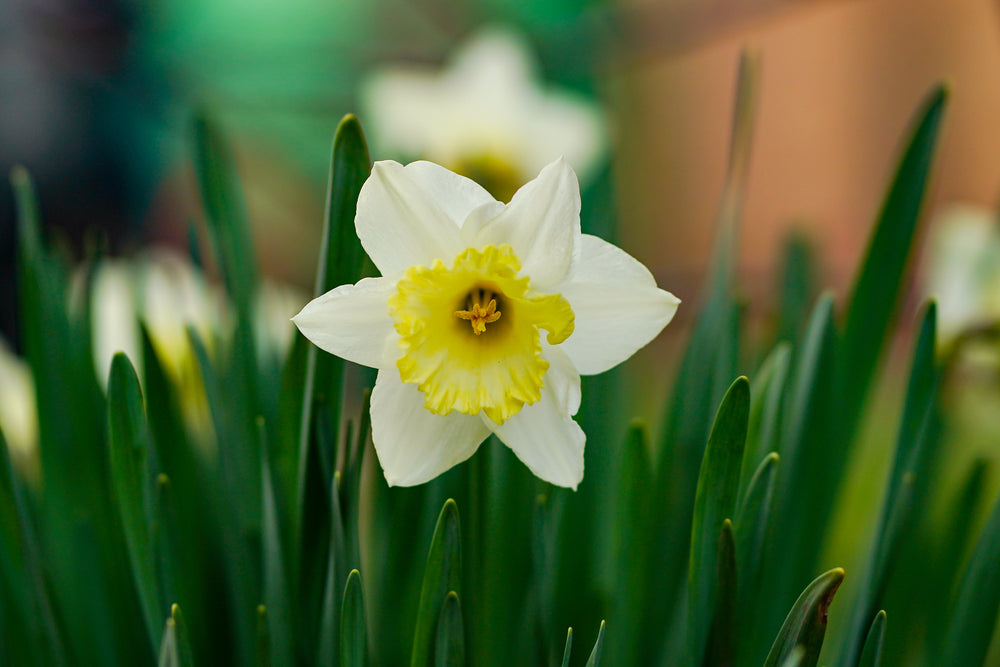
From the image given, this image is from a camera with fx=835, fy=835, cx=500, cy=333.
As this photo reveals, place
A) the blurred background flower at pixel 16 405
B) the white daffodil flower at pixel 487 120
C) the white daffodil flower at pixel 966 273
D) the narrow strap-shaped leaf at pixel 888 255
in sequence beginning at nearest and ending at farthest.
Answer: the narrow strap-shaped leaf at pixel 888 255 < the blurred background flower at pixel 16 405 < the white daffodil flower at pixel 966 273 < the white daffodil flower at pixel 487 120

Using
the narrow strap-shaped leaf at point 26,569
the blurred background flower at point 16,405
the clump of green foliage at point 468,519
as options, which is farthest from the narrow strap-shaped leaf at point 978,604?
the blurred background flower at point 16,405

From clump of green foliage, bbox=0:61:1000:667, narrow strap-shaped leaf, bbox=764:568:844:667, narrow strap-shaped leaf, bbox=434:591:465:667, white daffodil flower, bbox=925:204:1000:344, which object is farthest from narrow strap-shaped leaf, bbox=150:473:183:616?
white daffodil flower, bbox=925:204:1000:344

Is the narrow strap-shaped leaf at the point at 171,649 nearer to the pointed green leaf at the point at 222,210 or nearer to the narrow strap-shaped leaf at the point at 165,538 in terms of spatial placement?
the narrow strap-shaped leaf at the point at 165,538

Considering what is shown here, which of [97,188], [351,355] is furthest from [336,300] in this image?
[97,188]

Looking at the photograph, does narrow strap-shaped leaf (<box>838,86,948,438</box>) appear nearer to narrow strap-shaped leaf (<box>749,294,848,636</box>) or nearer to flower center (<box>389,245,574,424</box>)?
narrow strap-shaped leaf (<box>749,294,848,636</box>)

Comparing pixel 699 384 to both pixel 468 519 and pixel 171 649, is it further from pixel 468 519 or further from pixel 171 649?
pixel 171 649

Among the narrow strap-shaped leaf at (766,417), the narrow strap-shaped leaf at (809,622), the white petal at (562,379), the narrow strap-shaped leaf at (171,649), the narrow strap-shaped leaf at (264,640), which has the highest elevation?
the white petal at (562,379)
